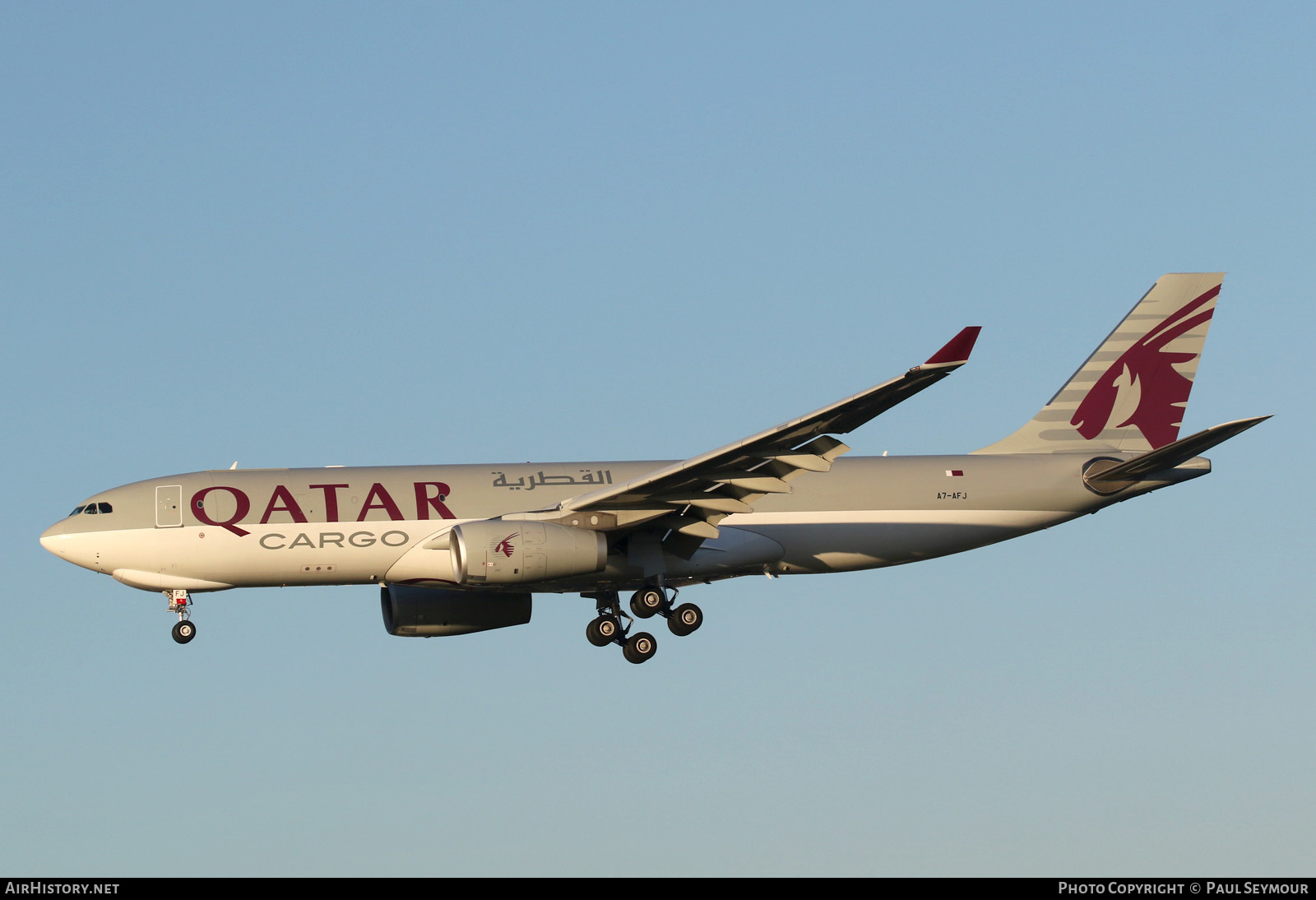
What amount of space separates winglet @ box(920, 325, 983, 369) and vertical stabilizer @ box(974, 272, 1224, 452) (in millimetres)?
15633

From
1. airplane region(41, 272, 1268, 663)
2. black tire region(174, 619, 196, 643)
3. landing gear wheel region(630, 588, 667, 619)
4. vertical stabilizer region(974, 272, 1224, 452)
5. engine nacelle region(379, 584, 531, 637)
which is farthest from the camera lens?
vertical stabilizer region(974, 272, 1224, 452)

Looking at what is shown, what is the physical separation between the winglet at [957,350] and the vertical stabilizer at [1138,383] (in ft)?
51.3

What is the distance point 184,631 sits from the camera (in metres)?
38.8

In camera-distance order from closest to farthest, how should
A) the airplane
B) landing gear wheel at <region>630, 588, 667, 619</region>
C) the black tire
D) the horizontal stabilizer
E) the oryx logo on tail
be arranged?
the horizontal stabilizer → the airplane → landing gear wheel at <region>630, 588, 667, 619</region> → the black tire → the oryx logo on tail

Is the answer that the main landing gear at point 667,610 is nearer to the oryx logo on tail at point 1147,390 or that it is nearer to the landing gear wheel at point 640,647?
the landing gear wheel at point 640,647

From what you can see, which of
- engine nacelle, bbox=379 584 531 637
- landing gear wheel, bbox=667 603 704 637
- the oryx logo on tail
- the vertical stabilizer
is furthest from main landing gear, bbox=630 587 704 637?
the oryx logo on tail

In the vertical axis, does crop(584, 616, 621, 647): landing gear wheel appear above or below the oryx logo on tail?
below

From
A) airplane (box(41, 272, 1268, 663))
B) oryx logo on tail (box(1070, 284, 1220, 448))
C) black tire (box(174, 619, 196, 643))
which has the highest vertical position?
oryx logo on tail (box(1070, 284, 1220, 448))

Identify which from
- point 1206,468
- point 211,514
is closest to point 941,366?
point 1206,468

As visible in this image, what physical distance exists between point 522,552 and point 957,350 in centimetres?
1110

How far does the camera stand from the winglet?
28.4 m

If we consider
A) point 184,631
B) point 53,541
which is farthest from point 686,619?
point 53,541

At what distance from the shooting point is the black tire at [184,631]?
3869 cm

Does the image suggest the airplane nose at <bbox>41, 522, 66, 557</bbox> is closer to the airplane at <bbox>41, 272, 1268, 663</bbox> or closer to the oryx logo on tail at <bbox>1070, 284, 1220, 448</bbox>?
the airplane at <bbox>41, 272, 1268, 663</bbox>
